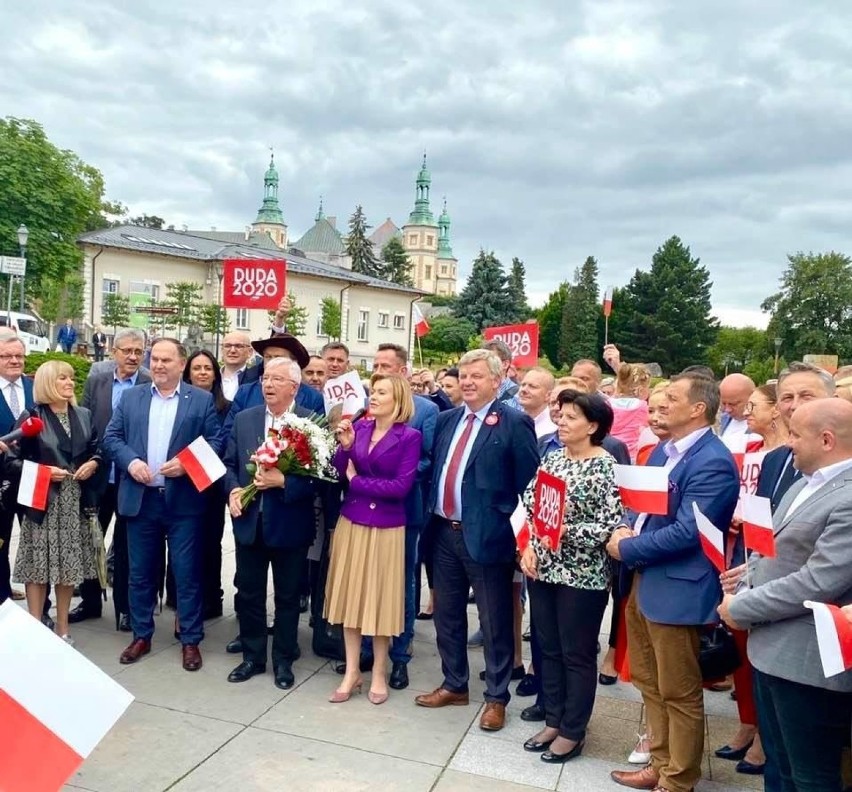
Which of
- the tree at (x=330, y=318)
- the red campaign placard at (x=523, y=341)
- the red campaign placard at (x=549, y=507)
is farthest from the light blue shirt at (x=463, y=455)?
the tree at (x=330, y=318)

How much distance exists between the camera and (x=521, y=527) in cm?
420

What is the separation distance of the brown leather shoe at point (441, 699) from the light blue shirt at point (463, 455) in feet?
3.57

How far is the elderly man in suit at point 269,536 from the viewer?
4.92 m

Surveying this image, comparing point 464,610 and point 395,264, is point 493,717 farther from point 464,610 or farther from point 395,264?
point 395,264

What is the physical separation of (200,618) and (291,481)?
131 cm

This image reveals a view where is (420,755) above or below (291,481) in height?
below

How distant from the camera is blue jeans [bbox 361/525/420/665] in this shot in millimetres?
5125

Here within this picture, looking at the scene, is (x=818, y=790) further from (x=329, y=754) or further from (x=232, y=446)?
(x=232, y=446)

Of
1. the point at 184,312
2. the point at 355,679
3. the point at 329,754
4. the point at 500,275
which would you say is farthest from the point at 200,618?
the point at 500,275

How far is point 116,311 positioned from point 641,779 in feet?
146

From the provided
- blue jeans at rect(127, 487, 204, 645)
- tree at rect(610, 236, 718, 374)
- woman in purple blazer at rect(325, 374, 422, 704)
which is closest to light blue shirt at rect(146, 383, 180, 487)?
blue jeans at rect(127, 487, 204, 645)

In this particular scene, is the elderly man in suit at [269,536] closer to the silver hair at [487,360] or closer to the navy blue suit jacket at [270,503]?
the navy blue suit jacket at [270,503]

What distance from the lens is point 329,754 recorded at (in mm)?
4059

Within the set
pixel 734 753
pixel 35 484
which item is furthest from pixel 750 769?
pixel 35 484
